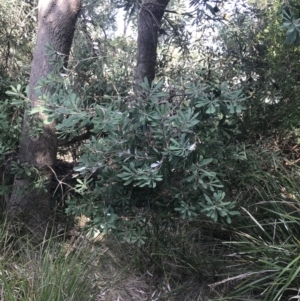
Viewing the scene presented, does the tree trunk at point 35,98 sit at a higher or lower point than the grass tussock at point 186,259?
higher

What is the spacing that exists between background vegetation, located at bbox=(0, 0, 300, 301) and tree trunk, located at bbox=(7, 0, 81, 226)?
16cm

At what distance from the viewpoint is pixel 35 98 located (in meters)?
4.41

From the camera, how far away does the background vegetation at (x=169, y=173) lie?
2969 mm

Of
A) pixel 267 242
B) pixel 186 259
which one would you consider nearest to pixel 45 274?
pixel 186 259

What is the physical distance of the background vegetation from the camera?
9.74ft

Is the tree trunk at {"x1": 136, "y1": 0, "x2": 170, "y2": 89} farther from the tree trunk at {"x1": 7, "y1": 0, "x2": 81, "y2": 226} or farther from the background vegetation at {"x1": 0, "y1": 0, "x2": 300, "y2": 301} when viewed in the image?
the tree trunk at {"x1": 7, "y1": 0, "x2": 81, "y2": 226}

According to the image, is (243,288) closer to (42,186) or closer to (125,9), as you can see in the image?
(42,186)

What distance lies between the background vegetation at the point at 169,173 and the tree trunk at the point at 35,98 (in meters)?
0.16

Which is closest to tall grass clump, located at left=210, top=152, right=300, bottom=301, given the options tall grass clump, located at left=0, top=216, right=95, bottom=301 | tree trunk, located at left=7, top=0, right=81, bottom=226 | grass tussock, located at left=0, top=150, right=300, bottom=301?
grass tussock, located at left=0, top=150, right=300, bottom=301

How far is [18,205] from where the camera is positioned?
4.67 m

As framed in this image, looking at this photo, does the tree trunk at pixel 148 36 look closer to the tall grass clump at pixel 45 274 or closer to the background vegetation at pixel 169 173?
the background vegetation at pixel 169 173

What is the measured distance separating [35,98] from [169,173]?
1.99m

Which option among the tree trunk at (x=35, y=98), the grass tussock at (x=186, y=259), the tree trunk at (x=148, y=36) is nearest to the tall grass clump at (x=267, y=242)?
the grass tussock at (x=186, y=259)

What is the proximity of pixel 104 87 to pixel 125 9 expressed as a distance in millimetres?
1412
